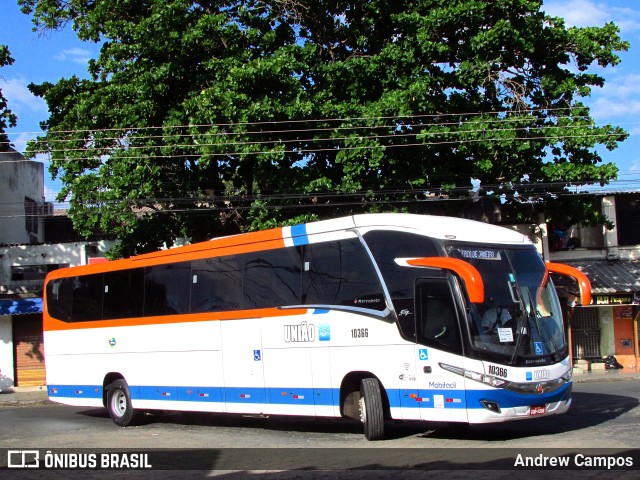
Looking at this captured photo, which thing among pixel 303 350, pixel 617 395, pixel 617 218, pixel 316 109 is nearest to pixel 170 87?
pixel 316 109

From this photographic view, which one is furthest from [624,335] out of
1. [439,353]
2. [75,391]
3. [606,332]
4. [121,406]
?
[75,391]

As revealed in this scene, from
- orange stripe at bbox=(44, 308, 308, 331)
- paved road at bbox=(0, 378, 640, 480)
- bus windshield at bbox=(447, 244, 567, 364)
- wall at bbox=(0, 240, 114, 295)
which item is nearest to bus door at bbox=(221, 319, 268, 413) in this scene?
orange stripe at bbox=(44, 308, 308, 331)

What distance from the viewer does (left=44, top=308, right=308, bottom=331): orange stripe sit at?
42.1 feet

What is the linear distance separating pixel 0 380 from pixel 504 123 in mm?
20527

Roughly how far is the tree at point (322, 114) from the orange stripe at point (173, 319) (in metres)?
3.32

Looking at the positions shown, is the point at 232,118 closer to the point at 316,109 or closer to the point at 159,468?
the point at 316,109

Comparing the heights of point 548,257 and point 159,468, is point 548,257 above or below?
above

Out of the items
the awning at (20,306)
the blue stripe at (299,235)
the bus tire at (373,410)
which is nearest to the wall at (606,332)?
the blue stripe at (299,235)

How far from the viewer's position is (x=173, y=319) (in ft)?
47.8

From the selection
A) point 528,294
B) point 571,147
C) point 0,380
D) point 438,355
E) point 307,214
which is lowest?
point 0,380

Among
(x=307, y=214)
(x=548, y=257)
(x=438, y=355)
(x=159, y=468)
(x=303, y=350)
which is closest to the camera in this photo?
(x=159, y=468)

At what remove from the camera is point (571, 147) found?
64.9 feet

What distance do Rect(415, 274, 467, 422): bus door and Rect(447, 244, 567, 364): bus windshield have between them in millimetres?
348

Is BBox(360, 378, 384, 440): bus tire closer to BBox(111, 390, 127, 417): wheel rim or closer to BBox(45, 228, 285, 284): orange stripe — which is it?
BBox(45, 228, 285, 284): orange stripe
